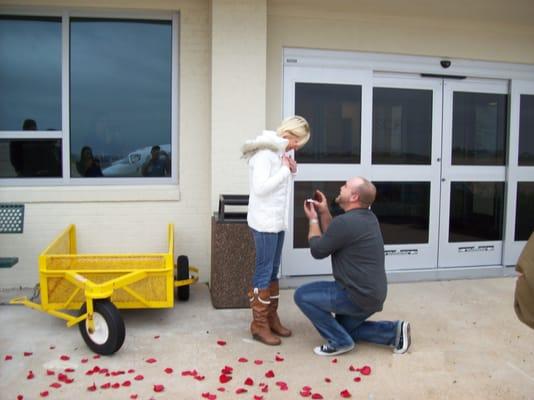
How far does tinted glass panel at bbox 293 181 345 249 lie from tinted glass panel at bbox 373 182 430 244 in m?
0.58

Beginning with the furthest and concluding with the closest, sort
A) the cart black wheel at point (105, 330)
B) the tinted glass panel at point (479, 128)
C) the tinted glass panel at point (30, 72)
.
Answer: the tinted glass panel at point (479, 128), the tinted glass panel at point (30, 72), the cart black wheel at point (105, 330)

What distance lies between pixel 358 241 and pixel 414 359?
1.02 m

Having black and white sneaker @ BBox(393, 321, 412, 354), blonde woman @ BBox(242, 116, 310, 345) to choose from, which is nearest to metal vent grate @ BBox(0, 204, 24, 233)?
blonde woman @ BBox(242, 116, 310, 345)

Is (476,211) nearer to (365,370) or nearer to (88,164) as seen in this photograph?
(365,370)

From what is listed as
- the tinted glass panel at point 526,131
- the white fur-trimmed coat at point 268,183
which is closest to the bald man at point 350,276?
the white fur-trimmed coat at point 268,183

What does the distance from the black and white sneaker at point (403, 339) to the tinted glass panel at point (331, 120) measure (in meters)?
2.43

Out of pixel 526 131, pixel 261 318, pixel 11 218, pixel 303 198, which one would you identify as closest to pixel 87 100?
pixel 11 218

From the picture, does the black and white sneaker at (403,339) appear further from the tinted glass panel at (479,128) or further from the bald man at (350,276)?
the tinted glass panel at (479,128)

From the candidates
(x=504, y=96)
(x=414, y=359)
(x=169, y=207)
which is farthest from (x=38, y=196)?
(x=504, y=96)

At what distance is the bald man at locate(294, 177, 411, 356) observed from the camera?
152 inches

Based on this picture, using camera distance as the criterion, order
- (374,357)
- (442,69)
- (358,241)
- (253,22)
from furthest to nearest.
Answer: (442,69)
(253,22)
(374,357)
(358,241)

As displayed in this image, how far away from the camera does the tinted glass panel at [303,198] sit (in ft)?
19.9

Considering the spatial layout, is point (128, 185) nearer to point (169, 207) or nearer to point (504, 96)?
point (169, 207)

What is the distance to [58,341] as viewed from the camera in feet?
14.1
